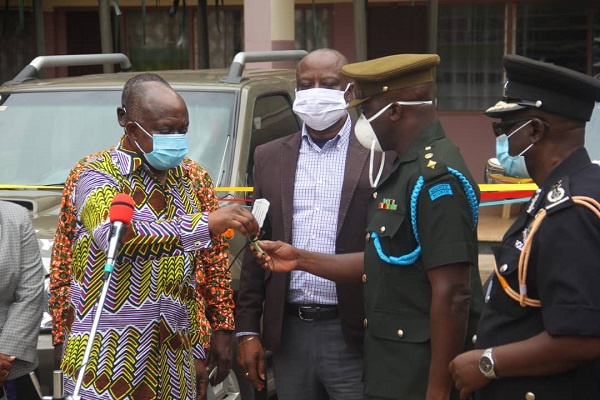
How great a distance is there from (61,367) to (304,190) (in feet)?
4.14

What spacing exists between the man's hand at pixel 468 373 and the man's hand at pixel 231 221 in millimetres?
883

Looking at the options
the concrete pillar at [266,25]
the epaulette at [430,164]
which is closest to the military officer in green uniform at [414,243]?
the epaulette at [430,164]

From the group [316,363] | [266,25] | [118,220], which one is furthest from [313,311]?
[266,25]

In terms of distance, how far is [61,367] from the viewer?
3.83 m

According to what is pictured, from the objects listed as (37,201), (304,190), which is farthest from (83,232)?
(37,201)

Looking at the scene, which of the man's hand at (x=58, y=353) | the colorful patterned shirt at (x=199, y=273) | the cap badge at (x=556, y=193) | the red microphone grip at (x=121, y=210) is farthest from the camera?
the man's hand at (x=58, y=353)

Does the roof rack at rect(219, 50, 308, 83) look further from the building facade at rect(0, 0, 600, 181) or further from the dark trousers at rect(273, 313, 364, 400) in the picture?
the building facade at rect(0, 0, 600, 181)

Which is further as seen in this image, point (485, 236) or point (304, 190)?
point (485, 236)

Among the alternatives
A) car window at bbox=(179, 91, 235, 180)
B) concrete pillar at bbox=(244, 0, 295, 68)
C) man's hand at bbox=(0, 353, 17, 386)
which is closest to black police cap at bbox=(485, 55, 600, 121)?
man's hand at bbox=(0, 353, 17, 386)

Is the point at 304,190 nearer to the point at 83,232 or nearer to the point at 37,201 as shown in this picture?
the point at 83,232

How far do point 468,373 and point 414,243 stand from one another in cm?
60

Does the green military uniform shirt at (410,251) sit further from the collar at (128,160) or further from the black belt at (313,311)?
the collar at (128,160)

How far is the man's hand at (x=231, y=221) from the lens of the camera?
362 cm

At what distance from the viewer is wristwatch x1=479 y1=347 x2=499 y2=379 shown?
3.10m
